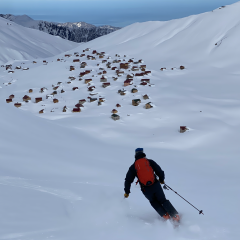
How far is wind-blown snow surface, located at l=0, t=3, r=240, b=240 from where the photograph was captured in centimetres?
413

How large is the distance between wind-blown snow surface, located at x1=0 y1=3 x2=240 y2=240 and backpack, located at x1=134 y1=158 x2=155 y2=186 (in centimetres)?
69

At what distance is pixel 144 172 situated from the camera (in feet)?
14.2

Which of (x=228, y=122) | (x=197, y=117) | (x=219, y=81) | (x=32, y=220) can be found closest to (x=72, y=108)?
(x=197, y=117)

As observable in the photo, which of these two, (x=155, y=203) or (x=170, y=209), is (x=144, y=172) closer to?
(x=155, y=203)

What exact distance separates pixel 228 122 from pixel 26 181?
849 cm

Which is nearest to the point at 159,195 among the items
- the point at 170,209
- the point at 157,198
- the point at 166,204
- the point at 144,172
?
the point at 157,198

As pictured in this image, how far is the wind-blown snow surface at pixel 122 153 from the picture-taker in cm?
413

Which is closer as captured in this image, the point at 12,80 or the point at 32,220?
the point at 32,220

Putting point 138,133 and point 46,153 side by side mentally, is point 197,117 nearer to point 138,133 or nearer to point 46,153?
point 138,133

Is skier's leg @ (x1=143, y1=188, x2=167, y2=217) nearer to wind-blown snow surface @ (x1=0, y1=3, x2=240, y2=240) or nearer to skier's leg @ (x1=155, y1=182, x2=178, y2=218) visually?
skier's leg @ (x1=155, y1=182, x2=178, y2=218)

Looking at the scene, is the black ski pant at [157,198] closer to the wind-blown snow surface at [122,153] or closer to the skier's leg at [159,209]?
the skier's leg at [159,209]

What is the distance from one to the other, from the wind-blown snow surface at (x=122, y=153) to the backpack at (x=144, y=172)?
691mm

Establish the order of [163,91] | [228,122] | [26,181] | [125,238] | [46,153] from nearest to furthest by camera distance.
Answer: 1. [125,238]
2. [26,181]
3. [46,153]
4. [228,122]
5. [163,91]

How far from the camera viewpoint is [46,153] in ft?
25.4
